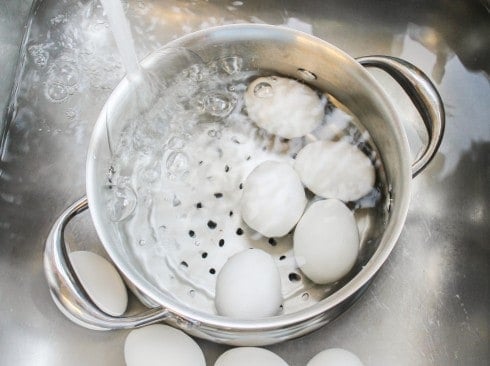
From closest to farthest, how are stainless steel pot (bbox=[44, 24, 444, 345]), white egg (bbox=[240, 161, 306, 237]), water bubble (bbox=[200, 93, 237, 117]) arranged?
stainless steel pot (bbox=[44, 24, 444, 345])
white egg (bbox=[240, 161, 306, 237])
water bubble (bbox=[200, 93, 237, 117])

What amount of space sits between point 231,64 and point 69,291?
36 centimetres

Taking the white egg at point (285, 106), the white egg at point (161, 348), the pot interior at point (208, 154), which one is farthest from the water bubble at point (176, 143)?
the white egg at point (161, 348)

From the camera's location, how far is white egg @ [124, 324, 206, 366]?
0.71 metres

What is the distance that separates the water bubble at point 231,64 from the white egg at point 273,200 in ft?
0.47

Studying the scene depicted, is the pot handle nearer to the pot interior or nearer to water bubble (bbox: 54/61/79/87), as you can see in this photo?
the pot interior

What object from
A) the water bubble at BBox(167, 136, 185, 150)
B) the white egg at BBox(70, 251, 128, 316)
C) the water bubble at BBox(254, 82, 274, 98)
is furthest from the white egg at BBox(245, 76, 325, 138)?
the white egg at BBox(70, 251, 128, 316)

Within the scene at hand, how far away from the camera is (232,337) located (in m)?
0.69

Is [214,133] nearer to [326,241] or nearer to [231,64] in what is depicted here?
[231,64]

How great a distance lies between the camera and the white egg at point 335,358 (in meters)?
0.71

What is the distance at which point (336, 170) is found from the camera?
29.9 inches

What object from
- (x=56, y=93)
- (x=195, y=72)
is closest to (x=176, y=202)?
(x=195, y=72)

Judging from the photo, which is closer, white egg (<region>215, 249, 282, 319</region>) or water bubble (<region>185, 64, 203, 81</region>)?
white egg (<region>215, 249, 282, 319</region>)

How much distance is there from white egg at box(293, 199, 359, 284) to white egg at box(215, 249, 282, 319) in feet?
0.14

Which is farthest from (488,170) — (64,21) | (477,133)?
(64,21)
